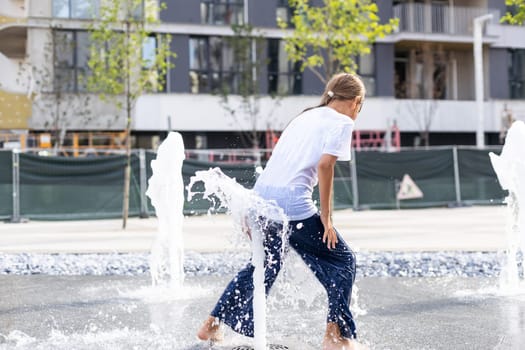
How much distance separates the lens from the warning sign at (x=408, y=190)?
21.5 m

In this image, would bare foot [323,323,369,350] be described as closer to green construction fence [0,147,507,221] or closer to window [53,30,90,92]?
green construction fence [0,147,507,221]

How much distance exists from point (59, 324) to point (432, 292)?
3494 mm

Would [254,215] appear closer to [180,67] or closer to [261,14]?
[180,67]

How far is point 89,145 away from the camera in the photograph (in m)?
28.8

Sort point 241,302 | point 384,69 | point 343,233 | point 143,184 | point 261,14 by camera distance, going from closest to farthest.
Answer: point 241,302 < point 343,233 < point 143,184 < point 261,14 < point 384,69

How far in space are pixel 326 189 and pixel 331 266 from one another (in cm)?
48

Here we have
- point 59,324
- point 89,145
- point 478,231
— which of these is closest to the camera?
point 59,324

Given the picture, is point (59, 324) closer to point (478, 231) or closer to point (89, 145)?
point (478, 231)

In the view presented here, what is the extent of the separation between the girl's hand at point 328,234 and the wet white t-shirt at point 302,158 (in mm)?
117

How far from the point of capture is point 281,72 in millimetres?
31797

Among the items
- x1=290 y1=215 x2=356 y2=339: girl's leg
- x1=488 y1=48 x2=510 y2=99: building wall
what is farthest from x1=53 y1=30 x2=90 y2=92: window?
x1=290 y1=215 x2=356 y2=339: girl's leg

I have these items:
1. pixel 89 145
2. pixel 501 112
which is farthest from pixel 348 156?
pixel 501 112

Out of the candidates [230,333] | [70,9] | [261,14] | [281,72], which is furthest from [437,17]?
[230,333]

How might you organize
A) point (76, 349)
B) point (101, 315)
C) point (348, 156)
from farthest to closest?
point (101, 315) < point (76, 349) < point (348, 156)
